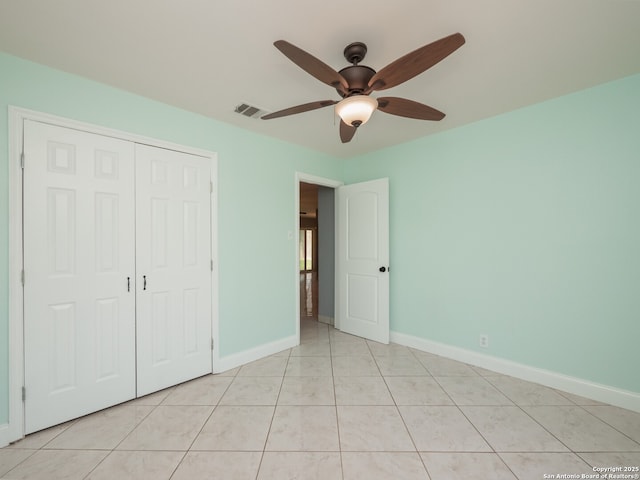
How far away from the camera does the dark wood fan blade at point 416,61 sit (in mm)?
1215

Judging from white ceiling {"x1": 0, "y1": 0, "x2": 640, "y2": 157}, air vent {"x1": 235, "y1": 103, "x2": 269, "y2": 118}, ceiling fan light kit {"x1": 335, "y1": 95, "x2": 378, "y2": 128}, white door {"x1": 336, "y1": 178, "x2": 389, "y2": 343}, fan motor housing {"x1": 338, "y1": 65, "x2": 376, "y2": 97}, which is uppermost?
white ceiling {"x1": 0, "y1": 0, "x2": 640, "y2": 157}

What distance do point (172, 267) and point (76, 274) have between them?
25.2 inches

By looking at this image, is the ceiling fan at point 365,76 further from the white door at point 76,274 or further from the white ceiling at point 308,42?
the white door at point 76,274

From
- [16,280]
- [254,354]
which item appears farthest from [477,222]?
[16,280]

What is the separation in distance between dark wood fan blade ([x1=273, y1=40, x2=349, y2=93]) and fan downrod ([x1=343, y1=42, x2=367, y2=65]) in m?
0.20

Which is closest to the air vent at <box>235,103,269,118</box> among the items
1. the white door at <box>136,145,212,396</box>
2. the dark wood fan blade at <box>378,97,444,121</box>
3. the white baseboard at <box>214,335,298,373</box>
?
the white door at <box>136,145,212,396</box>

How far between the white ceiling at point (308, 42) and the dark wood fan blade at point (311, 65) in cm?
30

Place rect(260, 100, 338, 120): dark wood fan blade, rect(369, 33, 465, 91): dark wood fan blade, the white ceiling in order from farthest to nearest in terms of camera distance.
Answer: rect(260, 100, 338, 120): dark wood fan blade
the white ceiling
rect(369, 33, 465, 91): dark wood fan blade

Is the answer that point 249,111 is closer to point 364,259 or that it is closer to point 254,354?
point 364,259

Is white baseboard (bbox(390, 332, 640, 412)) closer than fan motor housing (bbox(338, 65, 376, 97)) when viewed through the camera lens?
No

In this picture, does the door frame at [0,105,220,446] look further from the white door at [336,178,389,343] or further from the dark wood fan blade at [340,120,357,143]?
the white door at [336,178,389,343]

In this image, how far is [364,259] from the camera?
363 centimetres

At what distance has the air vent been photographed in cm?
243

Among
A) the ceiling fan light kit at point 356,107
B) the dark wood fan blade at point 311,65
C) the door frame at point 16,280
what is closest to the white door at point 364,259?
the ceiling fan light kit at point 356,107
